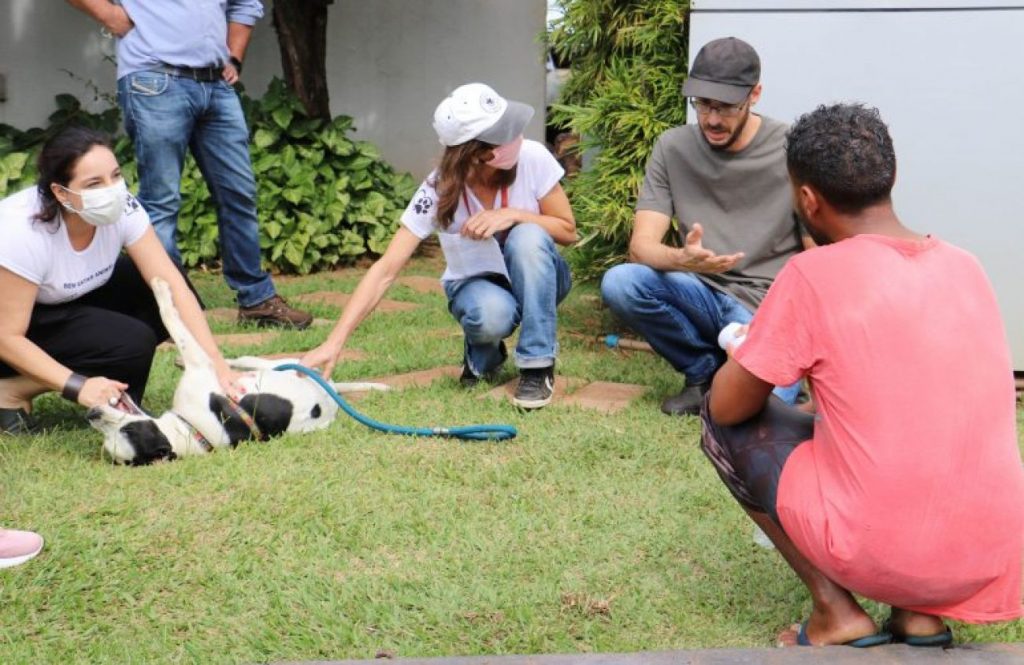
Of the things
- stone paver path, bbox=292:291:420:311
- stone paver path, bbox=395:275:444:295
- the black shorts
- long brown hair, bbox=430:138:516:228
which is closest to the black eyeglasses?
long brown hair, bbox=430:138:516:228

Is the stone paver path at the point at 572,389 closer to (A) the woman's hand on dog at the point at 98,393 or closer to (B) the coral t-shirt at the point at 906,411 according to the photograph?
(A) the woman's hand on dog at the point at 98,393

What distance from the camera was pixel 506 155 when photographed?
438 cm

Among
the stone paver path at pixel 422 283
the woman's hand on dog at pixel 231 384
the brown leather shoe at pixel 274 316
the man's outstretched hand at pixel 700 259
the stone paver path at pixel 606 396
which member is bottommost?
the stone paver path at pixel 422 283

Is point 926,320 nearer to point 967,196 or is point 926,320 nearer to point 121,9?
point 967,196

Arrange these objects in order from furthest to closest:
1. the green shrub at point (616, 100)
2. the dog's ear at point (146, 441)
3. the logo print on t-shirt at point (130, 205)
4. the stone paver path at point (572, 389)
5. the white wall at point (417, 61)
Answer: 1. the white wall at point (417, 61)
2. the green shrub at point (616, 100)
3. the stone paver path at point (572, 389)
4. the logo print on t-shirt at point (130, 205)
5. the dog's ear at point (146, 441)

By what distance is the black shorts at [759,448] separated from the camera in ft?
8.65

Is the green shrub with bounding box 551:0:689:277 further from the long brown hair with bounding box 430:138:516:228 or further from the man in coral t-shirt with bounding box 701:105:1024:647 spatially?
the man in coral t-shirt with bounding box 701:105:1024:647

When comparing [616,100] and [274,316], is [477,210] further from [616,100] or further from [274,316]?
[274,316]

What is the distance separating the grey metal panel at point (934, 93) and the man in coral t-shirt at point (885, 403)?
2318 millimetres

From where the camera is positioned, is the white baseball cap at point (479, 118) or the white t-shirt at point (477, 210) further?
the white t-shirt at point (477, 210)

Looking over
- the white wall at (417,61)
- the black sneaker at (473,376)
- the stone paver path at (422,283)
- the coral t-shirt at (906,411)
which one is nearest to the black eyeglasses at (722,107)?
the black sneaker at (473,376)

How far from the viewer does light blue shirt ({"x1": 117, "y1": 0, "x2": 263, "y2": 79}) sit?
5418 mm

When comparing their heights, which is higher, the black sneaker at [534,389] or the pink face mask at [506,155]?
the pink face mask at [506,155]

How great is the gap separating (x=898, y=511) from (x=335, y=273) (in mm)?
5636
